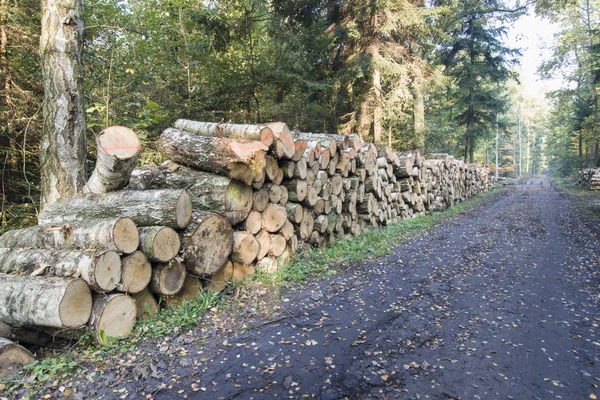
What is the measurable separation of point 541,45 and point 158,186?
147 ft

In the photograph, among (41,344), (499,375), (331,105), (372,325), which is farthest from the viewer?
(331,105)

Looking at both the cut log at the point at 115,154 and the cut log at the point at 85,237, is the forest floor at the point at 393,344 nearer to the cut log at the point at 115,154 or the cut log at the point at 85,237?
the cut log at the point at 85,237

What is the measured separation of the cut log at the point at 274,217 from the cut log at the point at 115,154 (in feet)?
6.37

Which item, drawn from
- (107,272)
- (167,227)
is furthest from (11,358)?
(167,227)

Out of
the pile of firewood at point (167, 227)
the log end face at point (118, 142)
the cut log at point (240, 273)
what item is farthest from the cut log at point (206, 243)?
the log end face at point (118, 142)

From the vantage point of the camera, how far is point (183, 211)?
12.7 feet

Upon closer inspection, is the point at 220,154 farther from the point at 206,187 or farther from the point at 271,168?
the point at 271,168

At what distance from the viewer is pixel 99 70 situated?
7.40 m

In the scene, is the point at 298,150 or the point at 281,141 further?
the point at 298,150

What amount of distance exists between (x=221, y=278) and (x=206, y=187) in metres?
1.21

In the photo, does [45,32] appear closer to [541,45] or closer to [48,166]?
[48,166]

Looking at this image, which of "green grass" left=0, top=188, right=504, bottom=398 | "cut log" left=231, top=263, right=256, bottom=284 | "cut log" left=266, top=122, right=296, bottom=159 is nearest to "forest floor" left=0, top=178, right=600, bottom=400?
"green grass" left=0, top=188, right=504, bottom=398

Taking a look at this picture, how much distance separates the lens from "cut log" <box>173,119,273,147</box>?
495 cm

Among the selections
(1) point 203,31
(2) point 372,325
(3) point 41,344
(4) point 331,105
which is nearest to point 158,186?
(3) point 41,344
